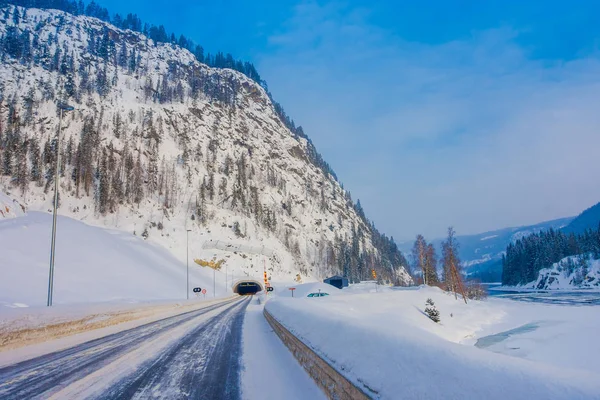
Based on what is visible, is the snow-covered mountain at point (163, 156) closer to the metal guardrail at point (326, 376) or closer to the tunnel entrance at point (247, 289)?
the tunnel entrance at point (247, 289)

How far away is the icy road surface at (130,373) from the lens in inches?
221

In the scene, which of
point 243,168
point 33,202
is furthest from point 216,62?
point 33,202

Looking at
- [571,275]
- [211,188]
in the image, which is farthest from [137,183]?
[571,275]

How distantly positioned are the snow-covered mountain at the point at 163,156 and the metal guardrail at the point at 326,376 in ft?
271

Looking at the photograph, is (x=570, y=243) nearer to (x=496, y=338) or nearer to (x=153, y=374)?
(x=496, y=338)

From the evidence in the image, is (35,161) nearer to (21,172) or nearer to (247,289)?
(21,172)

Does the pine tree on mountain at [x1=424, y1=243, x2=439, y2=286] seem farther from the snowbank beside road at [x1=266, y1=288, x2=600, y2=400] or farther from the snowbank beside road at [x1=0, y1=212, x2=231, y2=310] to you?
the snowbank beside road at [x1=266, y1=288, x2=600, y2=400]

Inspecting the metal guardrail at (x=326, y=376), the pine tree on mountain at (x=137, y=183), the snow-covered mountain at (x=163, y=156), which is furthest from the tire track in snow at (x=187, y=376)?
the pine tree on mountain at (x=137, y=183)

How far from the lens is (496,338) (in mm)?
31000

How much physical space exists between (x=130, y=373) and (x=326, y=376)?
4.28 meters

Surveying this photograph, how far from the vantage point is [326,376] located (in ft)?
17.9

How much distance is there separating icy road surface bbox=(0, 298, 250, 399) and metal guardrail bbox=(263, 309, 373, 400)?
1424 mm

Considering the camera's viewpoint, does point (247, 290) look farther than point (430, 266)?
Yes

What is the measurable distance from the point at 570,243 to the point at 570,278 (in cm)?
1708
